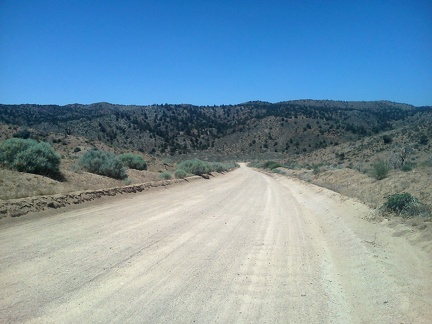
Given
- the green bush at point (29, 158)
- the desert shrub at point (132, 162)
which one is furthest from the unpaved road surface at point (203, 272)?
the desert shrub at point (132, 162)

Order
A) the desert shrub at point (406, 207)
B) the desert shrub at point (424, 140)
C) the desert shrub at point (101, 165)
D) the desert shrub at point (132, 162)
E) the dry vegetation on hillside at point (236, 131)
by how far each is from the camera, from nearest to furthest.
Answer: the desert shrub at point (406, 207)
the desert shrub at point (101, 165)
the desert shrub at point (132, 162)
the desert shrub at point (424, 140)
the dry vegetation on hillside at point (236, 131)

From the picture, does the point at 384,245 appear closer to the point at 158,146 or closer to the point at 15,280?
the point at 15,280

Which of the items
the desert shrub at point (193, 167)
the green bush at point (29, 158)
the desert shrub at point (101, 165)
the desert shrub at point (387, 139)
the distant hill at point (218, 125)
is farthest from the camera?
the distant hill at point (218, 125)

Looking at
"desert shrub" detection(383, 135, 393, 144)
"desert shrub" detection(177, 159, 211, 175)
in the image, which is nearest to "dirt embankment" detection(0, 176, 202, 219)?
"desert shrub" detection(177, 159, 211, 175)

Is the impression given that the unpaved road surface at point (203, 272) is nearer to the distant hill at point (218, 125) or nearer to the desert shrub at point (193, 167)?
the desert shrub at point (193, 167)

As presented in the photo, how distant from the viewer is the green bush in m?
17.8

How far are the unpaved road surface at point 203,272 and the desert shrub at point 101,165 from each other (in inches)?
502

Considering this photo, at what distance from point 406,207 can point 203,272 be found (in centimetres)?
850

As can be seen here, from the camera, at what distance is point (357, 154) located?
61.2 meters

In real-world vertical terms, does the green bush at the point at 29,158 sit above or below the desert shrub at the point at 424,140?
below

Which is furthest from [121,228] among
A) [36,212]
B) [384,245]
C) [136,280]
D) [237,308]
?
[384,245]

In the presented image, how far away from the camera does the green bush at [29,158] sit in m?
17.8

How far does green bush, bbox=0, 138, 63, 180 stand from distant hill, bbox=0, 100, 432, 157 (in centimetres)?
7021

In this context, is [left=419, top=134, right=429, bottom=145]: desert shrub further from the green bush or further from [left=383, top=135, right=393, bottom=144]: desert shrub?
the green bush
